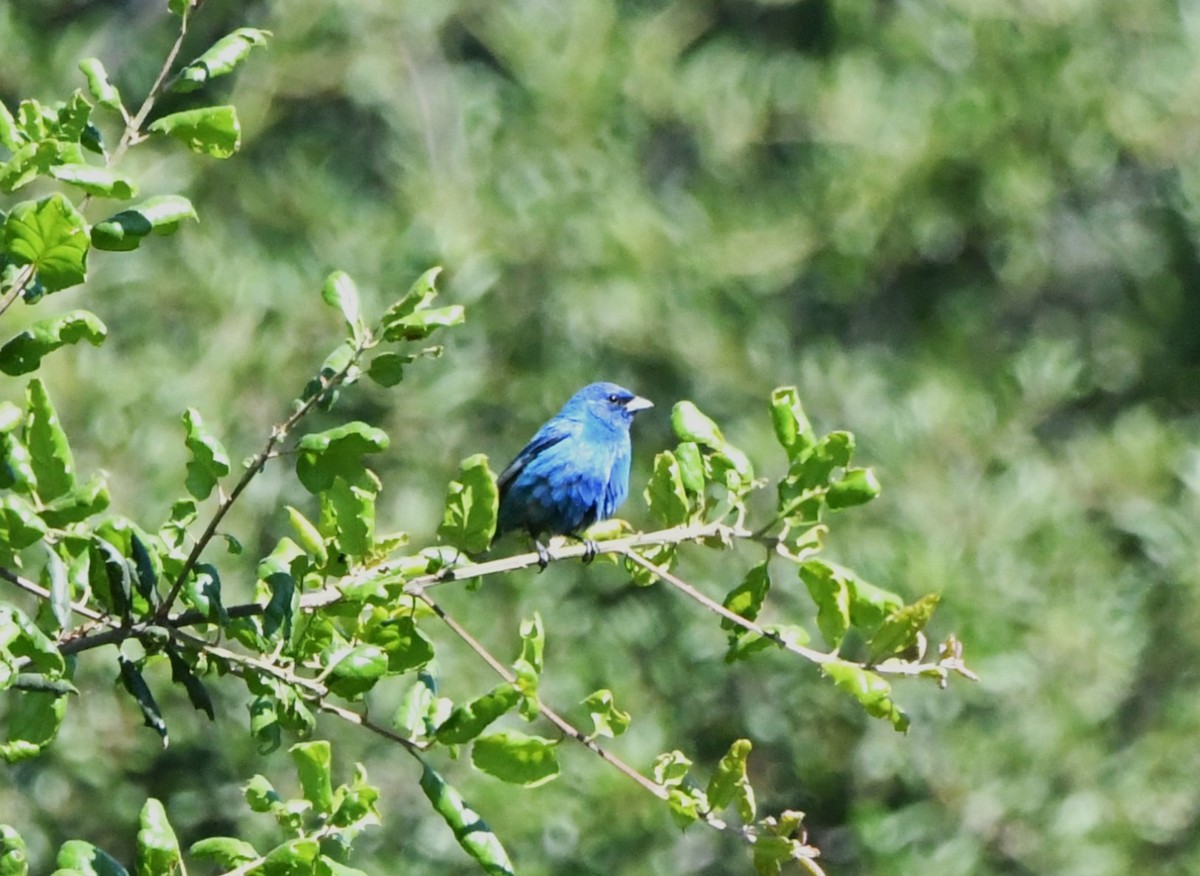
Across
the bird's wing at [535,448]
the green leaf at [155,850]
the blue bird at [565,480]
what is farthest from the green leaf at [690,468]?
the bird's wing at [535,448]

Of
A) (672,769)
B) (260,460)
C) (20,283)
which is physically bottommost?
(672,769)

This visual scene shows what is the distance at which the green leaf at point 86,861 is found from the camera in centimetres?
181

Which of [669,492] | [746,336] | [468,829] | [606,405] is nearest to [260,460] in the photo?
[468,829]

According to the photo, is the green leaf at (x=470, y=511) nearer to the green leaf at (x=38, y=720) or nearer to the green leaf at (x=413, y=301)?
the green leaf at (x=413, y=301)

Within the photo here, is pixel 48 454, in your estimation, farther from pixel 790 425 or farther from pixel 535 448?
pixel 535 448

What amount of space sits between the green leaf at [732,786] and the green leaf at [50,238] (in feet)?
2.62

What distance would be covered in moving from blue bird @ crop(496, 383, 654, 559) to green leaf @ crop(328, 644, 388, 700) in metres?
2.16

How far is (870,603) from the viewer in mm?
2100

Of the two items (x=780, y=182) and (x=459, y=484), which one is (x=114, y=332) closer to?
(x=780, y=182)

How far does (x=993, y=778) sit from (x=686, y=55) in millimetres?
3482

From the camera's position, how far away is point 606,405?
473cm

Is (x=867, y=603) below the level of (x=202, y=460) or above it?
below

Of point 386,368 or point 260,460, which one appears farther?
point 386,368

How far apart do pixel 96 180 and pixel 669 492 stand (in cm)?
72
